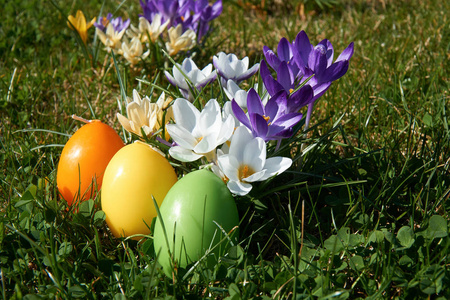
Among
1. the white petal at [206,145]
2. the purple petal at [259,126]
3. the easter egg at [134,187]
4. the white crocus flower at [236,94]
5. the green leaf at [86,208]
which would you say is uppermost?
the white crocus flower at [236,94]

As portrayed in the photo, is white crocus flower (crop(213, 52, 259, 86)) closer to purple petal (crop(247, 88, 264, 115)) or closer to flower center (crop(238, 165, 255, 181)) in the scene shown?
purple petal (crop(247, 88, 264, 115))

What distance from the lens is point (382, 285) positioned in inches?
46.9

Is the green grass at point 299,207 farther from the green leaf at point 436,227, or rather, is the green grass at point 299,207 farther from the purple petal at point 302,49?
the purple petal at point 302,49

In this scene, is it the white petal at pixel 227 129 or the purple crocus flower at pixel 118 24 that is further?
the purple crocus flower at pixel 118 24

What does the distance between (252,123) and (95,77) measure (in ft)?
5.26

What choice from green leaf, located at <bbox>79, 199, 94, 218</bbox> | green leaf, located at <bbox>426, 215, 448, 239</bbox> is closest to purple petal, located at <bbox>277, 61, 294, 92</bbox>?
green leaf, located at <bbox>426, 215, 448, 239</bbox>

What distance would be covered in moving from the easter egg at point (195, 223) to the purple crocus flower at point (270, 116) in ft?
0.61

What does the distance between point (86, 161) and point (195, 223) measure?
1.53 ft

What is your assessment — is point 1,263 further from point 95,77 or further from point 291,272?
point 95,77

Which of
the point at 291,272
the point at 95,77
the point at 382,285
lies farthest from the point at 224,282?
the point at 95,77

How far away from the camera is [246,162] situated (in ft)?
4.36

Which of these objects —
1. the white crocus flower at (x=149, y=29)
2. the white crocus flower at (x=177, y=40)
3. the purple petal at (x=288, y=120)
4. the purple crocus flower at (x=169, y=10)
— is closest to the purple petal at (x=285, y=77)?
the purple petal at (x=288, y=120)

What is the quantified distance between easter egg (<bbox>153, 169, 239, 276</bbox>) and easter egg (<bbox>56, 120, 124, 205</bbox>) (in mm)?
337

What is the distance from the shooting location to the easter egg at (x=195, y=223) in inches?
49.8
